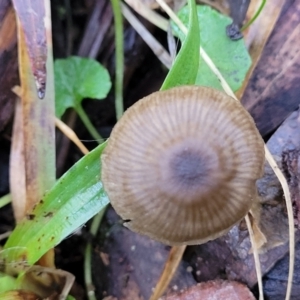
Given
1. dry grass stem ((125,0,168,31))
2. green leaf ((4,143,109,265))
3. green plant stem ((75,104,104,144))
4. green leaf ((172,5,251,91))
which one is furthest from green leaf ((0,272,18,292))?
dry grass stem ((125,0,168,31))

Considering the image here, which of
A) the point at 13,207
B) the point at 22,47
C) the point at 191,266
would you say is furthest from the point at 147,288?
the point at 22,47

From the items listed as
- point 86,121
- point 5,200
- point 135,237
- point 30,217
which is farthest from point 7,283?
point 86,121

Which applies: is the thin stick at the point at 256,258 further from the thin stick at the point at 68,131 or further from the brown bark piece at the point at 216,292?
the thin stick at the point at 68,131

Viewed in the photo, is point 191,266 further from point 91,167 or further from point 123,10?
point 123,10

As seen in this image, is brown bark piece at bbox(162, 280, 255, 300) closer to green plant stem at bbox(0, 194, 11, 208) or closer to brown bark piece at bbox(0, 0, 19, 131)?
green plant stem at bbox(0, 194, 11, 208)

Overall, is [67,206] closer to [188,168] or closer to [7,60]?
[188,168]
